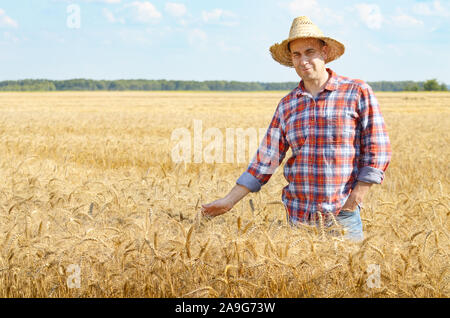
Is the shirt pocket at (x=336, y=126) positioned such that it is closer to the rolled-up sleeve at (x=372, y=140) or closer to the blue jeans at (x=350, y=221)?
the rolled-up sleeve at (x=372, y=140)

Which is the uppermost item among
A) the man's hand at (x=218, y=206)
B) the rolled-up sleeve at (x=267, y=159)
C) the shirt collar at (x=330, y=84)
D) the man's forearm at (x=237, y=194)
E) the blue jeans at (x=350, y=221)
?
the shirt collar at (x=330, y=84)

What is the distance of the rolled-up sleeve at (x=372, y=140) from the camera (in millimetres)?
2586

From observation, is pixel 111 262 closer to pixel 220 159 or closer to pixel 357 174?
pixel 357 174

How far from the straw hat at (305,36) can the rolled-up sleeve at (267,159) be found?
0.36 meters

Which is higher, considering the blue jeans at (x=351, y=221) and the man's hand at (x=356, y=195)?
the man's hand at (x=356, y=195)

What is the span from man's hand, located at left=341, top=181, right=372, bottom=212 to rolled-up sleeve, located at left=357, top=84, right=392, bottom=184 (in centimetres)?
4

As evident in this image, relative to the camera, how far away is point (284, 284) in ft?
6.95

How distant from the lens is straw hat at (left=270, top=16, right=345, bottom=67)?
261 cm

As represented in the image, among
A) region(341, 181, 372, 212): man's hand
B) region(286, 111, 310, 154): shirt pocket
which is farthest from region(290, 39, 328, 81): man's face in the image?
region(341, 181, 372, 212): man's hand

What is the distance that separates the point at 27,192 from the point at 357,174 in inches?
93.3

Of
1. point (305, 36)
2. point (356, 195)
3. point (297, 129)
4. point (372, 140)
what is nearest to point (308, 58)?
point (305, 36)

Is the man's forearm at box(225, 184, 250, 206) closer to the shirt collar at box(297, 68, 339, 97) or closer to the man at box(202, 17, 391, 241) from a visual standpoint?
the man at box(202, 17, 391, 241)

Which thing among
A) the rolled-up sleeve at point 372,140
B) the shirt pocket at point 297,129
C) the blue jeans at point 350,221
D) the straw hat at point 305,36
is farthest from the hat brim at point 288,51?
the blue jeans at point 350,221
